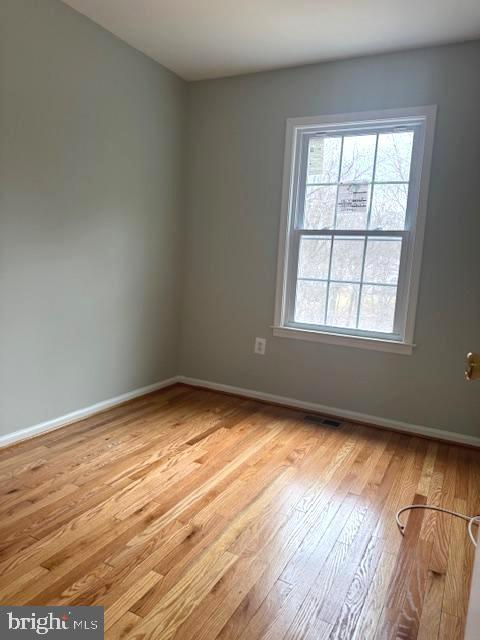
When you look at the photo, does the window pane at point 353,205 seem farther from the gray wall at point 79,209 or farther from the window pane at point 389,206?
the gray wall at point 79,209

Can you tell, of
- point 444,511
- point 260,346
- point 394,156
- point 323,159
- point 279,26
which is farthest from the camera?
point 260,346

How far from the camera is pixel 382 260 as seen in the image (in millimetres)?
3084

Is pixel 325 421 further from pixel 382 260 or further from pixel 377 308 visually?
pixel 382 260

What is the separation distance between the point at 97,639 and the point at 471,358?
1.28m

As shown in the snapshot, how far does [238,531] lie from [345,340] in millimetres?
1747

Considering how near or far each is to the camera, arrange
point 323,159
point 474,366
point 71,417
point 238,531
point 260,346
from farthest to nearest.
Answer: point 260,346 < point 323,159 < point 71,417 < point 238,531 < point 474,366

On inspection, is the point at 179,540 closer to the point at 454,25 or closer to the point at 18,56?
the point at 18,56

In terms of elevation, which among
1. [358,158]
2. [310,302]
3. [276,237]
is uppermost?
[358,158]

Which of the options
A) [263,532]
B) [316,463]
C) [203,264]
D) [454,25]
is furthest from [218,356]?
[454,25]

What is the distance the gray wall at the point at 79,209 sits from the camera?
238cm

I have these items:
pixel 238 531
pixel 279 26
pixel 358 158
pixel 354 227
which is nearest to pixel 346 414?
pixel 354 227

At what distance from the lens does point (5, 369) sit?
8.00 feet

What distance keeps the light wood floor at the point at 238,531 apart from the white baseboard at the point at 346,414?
0.12 meters

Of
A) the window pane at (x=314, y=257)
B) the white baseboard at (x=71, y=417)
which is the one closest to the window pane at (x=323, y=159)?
the window pane at (x=314, y=257)
